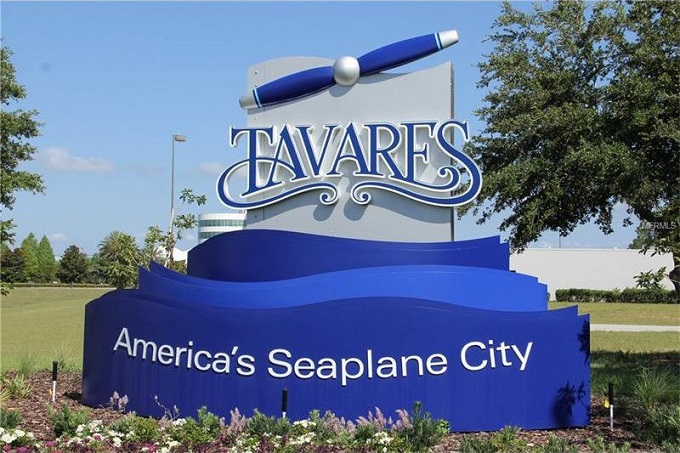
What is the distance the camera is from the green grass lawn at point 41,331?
22766 mm

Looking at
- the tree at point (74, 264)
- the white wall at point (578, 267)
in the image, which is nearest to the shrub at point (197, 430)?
the white wall at point (578, 267)

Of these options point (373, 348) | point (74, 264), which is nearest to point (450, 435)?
point (373, 348)

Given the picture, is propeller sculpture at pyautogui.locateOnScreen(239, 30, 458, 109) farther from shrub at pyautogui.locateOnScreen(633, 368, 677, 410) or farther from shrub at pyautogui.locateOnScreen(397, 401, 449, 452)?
shrub at pyautogui.locateOnScreen(397, 401, 449, 452)

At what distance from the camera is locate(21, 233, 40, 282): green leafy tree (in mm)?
110250

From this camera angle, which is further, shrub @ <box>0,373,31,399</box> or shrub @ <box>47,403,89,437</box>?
shrub @ <box>0,373,31,399</box>

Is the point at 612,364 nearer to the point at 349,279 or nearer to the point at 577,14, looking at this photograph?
the point at 577,14

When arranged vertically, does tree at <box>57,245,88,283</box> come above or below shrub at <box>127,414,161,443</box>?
above

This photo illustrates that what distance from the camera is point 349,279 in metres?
13.6

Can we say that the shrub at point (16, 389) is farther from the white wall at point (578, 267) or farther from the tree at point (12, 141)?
the white wall at point (578, 267)

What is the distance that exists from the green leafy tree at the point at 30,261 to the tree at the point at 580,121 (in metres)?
93.6

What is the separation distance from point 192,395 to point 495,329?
4.78 metres

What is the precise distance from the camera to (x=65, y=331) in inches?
1457

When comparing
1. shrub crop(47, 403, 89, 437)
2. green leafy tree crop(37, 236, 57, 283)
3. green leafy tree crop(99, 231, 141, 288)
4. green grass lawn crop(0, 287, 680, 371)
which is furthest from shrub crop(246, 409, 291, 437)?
green leafy tree crop(37, 236, 57, 283)

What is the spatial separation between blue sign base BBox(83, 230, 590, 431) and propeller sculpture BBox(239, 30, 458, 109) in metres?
4.30
